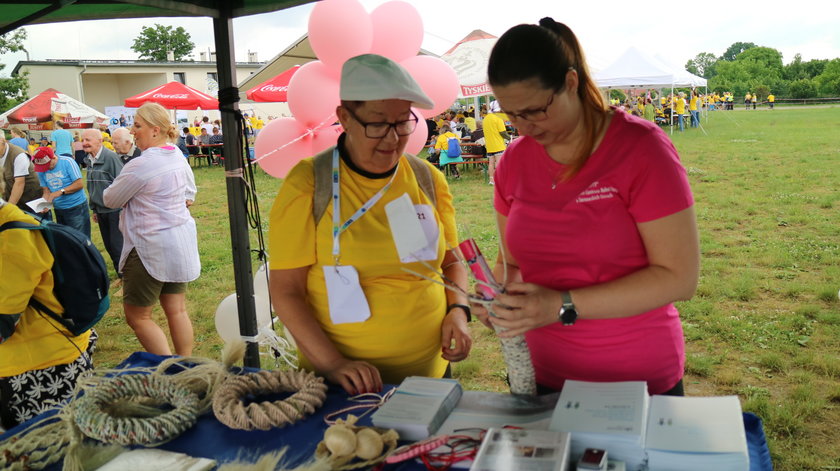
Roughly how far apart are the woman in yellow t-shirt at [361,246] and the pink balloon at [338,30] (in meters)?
0.54

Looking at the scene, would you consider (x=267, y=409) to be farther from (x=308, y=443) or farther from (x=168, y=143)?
(x=168, y=143)

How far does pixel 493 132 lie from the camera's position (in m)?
A: 10.3

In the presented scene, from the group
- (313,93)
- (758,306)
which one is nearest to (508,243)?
(313,93)

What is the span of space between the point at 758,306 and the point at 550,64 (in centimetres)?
398

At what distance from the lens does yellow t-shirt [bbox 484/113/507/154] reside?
10.3 m

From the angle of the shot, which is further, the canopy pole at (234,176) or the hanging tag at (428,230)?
the canopy pole at (234,176)

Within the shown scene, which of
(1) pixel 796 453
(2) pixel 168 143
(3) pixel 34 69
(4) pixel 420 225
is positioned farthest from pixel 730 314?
(3) pixel 34 69

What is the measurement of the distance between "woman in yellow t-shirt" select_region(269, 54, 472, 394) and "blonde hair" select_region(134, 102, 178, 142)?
6.89 ft

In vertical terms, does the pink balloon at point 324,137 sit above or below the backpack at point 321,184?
above

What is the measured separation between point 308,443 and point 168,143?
281cm

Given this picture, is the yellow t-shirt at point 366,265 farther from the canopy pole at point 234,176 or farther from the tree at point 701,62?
the tree at point 701,62

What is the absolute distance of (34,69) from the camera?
33.8 m

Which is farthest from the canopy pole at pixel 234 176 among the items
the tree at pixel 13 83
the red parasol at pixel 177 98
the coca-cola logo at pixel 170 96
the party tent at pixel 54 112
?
the tree at pixel 13 83

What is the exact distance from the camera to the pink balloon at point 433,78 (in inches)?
92.0
